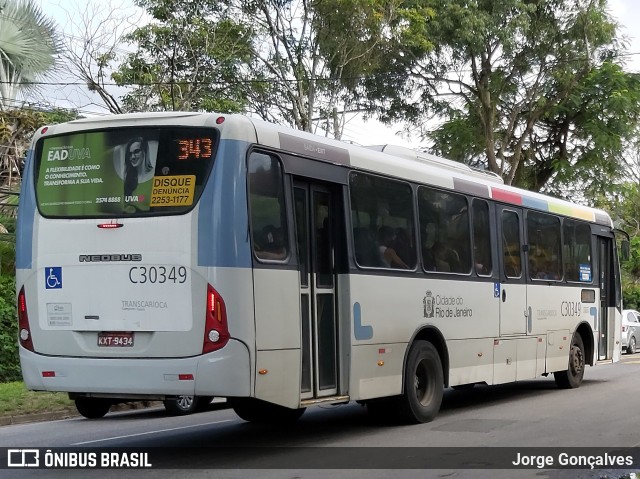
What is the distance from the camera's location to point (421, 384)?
41.2 ft

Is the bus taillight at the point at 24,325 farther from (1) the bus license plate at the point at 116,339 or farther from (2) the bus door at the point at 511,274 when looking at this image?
(2) the bus door at the point at 511,274

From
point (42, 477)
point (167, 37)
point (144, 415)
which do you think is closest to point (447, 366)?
point (144, 415)

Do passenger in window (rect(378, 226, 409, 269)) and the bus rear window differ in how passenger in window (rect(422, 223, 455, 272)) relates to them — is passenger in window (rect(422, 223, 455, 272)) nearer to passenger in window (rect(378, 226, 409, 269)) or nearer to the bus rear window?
passenger in window (rect(378, 226, 409, 269))

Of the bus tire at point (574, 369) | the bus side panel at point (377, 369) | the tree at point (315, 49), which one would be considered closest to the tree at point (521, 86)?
the tree at point (315, 49)

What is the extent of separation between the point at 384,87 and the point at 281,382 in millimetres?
22601

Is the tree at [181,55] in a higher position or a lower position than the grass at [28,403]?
higher

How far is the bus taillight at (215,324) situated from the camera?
8.89 meters

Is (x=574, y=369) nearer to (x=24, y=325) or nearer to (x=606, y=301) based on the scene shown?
(x=606, y=301)

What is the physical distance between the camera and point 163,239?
9.12 meters

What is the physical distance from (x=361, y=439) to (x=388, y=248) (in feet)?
7.39

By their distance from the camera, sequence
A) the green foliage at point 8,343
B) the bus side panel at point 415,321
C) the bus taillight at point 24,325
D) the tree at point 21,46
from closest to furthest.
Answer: the bus taillight at point 24,325 → the bus side panel at point 415,321 → the green foliage at point 8,343 → the tree at point 21,46

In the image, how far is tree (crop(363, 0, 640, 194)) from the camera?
29.2 meters

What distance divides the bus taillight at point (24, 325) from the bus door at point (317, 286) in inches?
106

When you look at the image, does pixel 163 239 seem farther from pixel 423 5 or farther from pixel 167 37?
pixel 423 5
